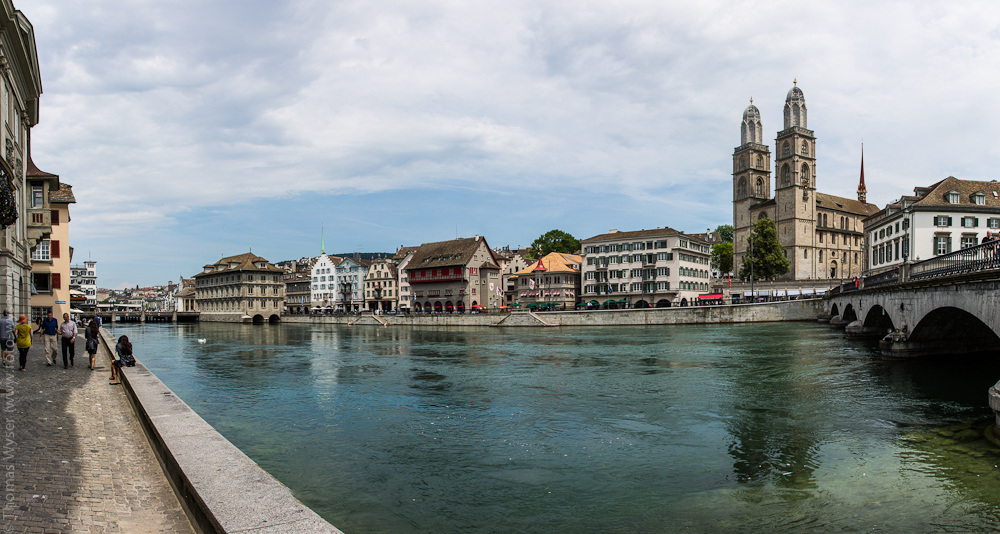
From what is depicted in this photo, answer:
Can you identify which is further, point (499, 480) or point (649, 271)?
point (649, 271)

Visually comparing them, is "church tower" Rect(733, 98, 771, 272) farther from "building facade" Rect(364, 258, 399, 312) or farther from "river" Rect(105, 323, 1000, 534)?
"river" Rect(105, 323, 1000, 534)

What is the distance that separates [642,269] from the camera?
9094cm

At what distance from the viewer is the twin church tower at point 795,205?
108m

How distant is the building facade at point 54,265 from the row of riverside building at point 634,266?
50.6 metres

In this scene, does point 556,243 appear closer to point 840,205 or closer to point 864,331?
point 840,205

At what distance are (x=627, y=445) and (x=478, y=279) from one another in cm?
9125

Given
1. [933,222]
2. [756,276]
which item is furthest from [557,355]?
[756,276]

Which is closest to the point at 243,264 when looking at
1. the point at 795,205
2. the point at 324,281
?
the point at 324,281

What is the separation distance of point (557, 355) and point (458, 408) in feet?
59.9

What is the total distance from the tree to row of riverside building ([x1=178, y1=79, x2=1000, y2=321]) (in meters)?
5.54

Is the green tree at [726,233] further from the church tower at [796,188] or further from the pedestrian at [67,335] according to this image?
the pedestrian at [67,335]

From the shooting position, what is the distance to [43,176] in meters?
38.5

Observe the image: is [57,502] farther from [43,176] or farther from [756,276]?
[756,276]

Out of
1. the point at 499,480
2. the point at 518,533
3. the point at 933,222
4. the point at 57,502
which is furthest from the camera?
the point at 933,222
